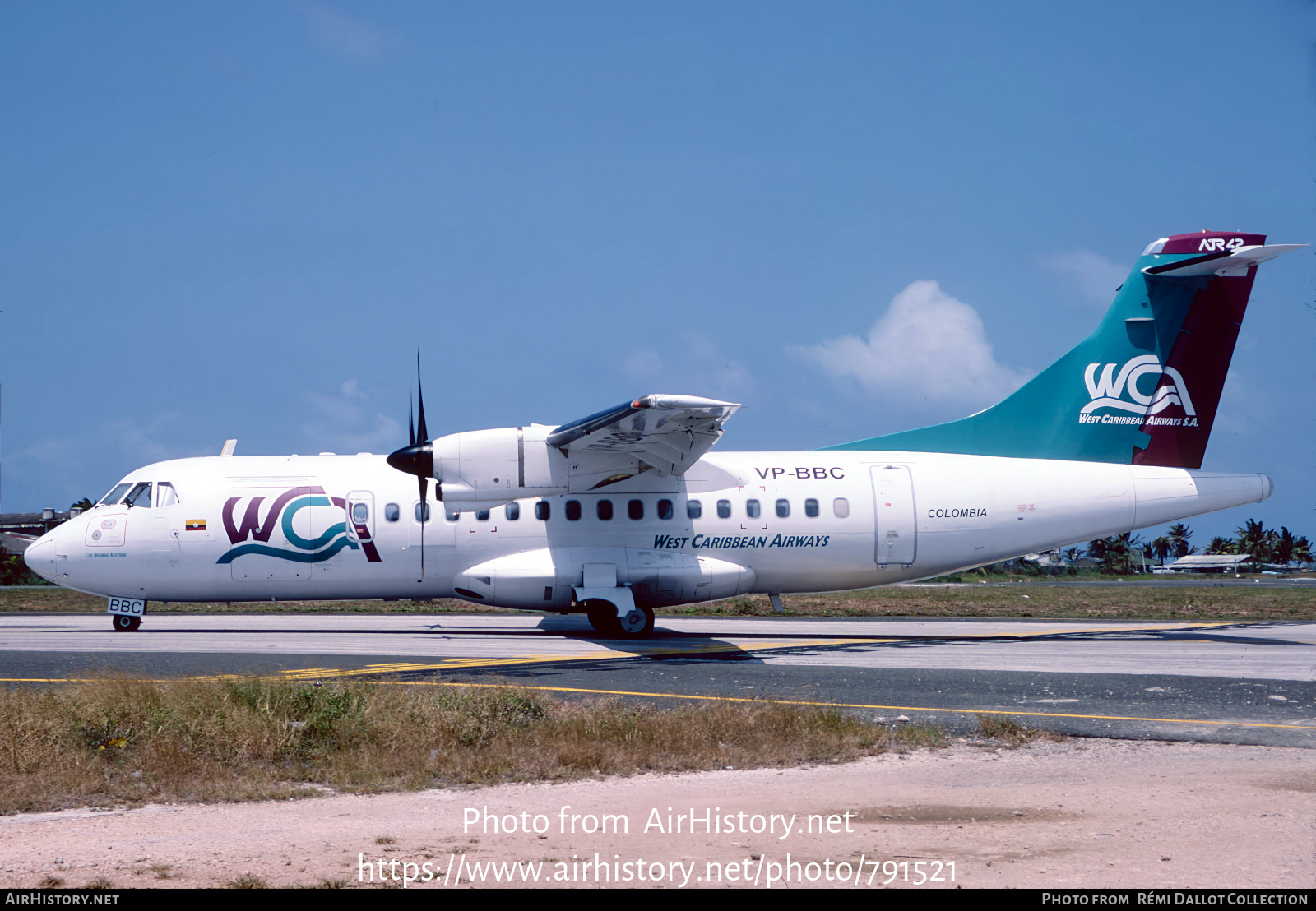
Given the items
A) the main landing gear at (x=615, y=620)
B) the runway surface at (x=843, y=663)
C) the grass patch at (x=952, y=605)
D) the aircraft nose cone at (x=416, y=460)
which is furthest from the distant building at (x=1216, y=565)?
the aircraft nose cone at (x=416, y=460)

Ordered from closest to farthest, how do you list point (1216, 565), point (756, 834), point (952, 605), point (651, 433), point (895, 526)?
point (756, 834) → point (651, 433) → point (895, 526) → point (952, 605) → point (1216, 565)

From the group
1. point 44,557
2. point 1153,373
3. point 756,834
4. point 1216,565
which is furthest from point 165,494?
point 1216,565

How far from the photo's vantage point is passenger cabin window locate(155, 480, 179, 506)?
62.4 feet

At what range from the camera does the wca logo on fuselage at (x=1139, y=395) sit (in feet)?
65.5

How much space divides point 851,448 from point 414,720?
45.0 feet

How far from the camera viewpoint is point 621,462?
18.1 m

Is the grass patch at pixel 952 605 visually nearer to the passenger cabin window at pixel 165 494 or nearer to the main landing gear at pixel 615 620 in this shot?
the main landing gear at pixel 615 620

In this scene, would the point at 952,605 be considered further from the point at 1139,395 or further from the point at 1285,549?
the point at 1285,549

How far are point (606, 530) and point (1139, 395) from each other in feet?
38.2

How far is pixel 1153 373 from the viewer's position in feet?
65.8

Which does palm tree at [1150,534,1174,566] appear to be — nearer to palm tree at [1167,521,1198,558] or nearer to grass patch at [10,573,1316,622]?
palm tree at [1167,521,1198,558]

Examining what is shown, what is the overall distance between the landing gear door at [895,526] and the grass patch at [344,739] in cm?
950

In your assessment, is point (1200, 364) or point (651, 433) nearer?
point (651, 433)
